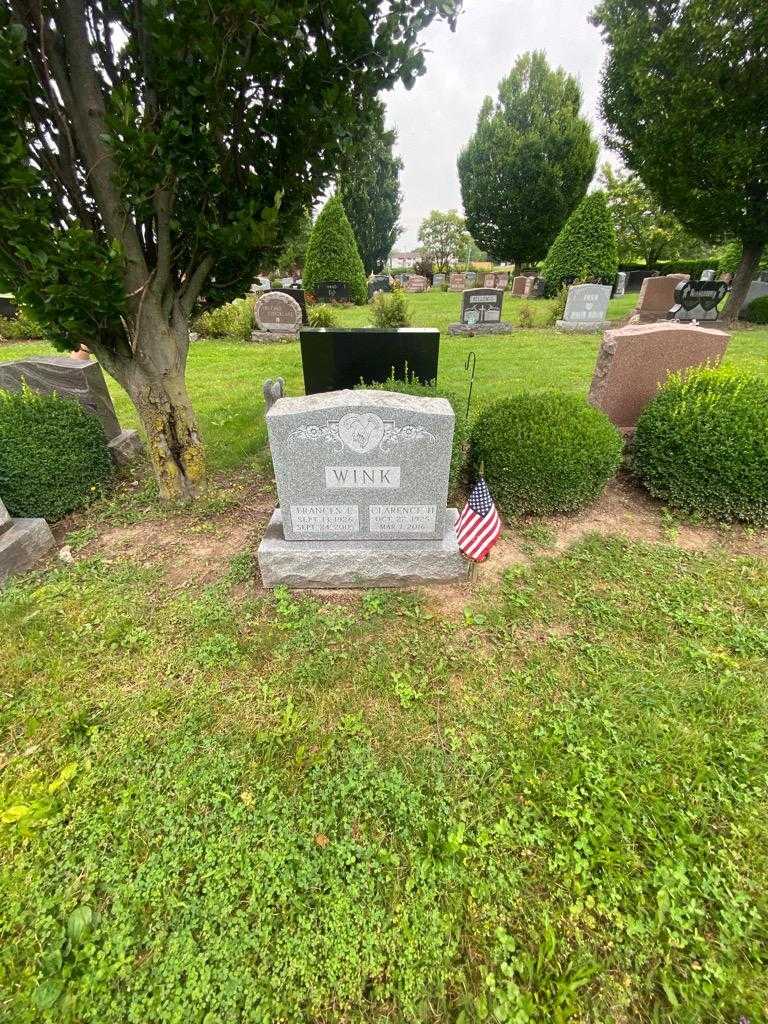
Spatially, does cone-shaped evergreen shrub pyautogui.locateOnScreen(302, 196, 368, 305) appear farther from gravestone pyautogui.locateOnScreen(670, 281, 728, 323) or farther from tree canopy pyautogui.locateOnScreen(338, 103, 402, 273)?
gravestone pyautogui.locateOnScreen(670, 281, 728, 323)

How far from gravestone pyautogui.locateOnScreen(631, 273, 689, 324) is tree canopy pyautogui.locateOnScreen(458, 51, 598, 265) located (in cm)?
1375

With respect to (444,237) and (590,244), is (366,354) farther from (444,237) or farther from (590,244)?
(444,237)

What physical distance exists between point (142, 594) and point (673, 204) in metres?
17.7

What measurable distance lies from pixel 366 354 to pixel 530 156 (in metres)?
26.4

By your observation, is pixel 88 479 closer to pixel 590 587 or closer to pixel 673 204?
pixel 590 587

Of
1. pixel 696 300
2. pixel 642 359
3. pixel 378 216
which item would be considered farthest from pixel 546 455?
pixel 378 216

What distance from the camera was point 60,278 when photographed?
2887 mm

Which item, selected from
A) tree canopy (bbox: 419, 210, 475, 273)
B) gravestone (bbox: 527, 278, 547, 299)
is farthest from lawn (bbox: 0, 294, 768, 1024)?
tree canopy (bbox: 419, 210, 475, 273)

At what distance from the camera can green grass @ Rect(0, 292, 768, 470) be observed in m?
6.18

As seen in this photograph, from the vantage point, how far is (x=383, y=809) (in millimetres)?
2051

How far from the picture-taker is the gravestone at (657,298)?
1481 centimetres

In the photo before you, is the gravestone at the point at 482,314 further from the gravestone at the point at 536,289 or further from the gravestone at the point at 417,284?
the gravestone at the point at 417,284

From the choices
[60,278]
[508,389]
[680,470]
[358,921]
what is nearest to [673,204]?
[508,389]

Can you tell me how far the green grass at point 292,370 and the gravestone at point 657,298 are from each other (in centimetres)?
286
